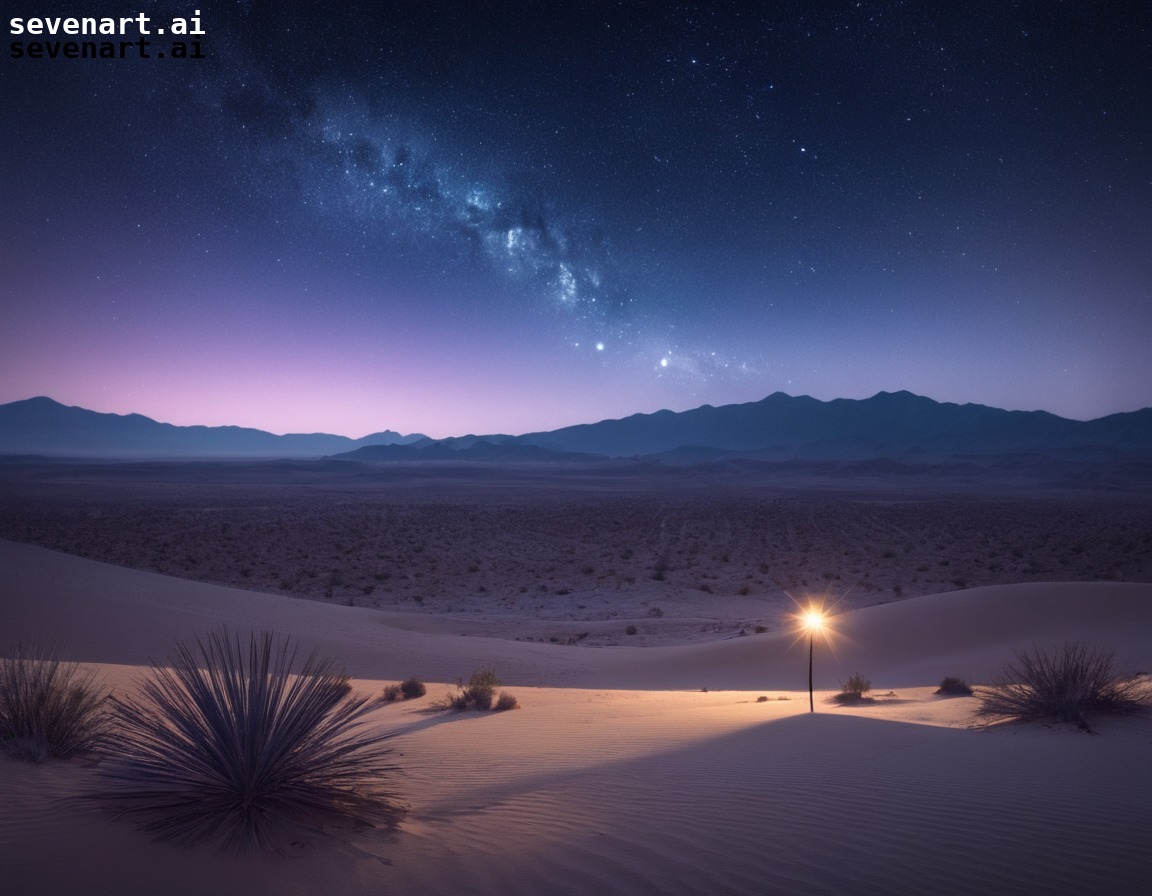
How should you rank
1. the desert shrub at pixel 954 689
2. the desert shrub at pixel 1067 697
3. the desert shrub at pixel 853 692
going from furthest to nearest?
1. the desert shrub at pixel 853 692
2. the desert shrub at pixel 954 689
3. the desert shrub at pixel 1067 697

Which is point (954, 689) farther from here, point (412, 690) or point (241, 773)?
point (241, 773)

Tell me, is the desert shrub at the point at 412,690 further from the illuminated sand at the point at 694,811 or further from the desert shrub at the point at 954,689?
the desert shrub at the point at 954,689

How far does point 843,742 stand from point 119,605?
1601 cm

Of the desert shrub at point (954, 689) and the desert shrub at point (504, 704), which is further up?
the desert shrub at point (504, 704)

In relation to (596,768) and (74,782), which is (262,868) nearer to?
(74,782)

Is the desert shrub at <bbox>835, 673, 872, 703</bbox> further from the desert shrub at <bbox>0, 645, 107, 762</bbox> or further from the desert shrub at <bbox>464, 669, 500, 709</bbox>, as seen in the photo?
the desert shrub at <bbox>0, 645, 107, 762</bbox>

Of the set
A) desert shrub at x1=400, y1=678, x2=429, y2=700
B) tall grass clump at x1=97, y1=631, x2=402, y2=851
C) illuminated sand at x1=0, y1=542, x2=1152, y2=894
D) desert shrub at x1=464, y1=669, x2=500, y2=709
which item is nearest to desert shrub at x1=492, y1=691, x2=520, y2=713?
desert shrub at x1=464, y1=669, x2=500, y2=709

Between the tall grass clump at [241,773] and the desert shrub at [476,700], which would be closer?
the tall grass clump at [241,773]

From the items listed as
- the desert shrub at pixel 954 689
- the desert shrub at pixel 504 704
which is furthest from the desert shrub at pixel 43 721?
the desert shrub at pixel 954 689

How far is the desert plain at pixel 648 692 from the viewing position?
3.65 metres

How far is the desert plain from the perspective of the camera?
3650 mm

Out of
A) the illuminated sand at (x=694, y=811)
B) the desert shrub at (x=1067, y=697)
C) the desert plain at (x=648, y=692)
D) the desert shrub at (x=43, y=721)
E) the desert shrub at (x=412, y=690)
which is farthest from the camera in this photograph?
the desert shrub at (x=412, y=690)

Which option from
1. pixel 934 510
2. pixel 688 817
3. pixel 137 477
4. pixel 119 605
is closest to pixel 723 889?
pixel 688 817

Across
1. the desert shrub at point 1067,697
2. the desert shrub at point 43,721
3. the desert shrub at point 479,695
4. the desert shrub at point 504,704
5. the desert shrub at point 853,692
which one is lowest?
Result: the desert shrub at point 853,692
